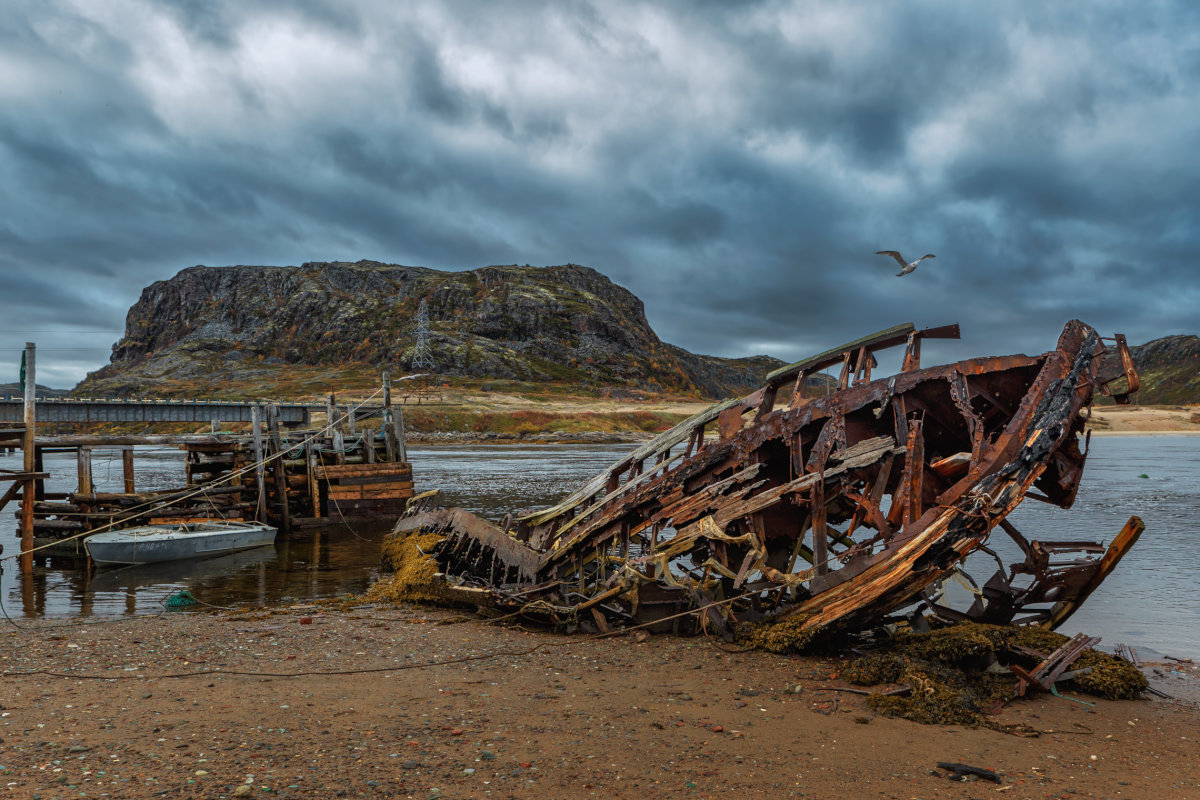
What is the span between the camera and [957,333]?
9289 mm

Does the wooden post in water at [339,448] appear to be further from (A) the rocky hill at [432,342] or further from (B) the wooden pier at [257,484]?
(A) the rocky hill at [432,342]

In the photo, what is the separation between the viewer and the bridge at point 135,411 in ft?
176

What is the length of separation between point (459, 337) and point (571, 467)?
389ft

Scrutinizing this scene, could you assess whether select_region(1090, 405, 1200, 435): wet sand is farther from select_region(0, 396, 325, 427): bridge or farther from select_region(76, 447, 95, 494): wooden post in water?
select_region(76, 447, 95, 494): wooden post in water

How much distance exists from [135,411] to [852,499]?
2647 inches

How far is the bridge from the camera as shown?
2114 inches

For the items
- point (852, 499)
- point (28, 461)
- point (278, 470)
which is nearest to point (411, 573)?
point (852, 499)

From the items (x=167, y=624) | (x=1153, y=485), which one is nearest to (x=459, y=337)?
(x=1153, y=485)

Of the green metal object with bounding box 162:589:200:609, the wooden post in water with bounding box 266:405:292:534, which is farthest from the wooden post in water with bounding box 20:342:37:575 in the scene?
the wooden post in water with bounding box 266:405:292:534

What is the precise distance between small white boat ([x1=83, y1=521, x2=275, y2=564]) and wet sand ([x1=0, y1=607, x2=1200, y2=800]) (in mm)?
8781

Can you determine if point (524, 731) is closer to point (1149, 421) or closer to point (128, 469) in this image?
point (128, 469)

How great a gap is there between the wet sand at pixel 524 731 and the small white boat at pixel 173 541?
346 inches

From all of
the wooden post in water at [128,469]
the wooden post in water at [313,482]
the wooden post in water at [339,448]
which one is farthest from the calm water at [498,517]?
the wooden post in water at [128,469]

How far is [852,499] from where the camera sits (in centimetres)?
923
